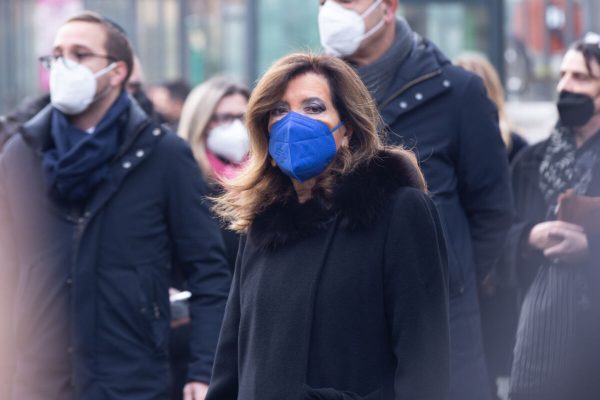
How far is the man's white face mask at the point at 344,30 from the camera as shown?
424 cm

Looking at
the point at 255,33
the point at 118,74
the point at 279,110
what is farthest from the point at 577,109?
the point at 255,33

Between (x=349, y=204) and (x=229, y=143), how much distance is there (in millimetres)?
3362

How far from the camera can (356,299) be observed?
292 centimetres

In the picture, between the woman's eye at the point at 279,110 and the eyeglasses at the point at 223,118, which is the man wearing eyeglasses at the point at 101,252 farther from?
the eyeglasses at the point at 223,118

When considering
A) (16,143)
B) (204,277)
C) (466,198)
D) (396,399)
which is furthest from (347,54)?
(396,399)

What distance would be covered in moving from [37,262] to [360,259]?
168 cm

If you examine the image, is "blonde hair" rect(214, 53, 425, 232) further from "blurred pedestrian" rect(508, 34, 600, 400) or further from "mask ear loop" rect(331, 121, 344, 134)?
"blurred pedestrian" rect(508, 34, 600, 400)

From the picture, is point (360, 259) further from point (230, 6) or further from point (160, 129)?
point (230, 6)

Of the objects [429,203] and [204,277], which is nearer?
[429,203]

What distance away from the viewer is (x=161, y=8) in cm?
1370

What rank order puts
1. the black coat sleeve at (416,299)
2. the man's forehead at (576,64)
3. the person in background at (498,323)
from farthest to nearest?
the person in background at (498,323) < the man's forehead at (576,64) < the black coat sleeve at (416,299)

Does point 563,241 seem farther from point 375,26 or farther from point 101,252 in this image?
point 101,252

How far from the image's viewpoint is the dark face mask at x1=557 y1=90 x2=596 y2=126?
507 centimetres

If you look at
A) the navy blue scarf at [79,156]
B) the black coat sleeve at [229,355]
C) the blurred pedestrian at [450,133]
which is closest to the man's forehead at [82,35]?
the navy blue scarf at [79,156]
